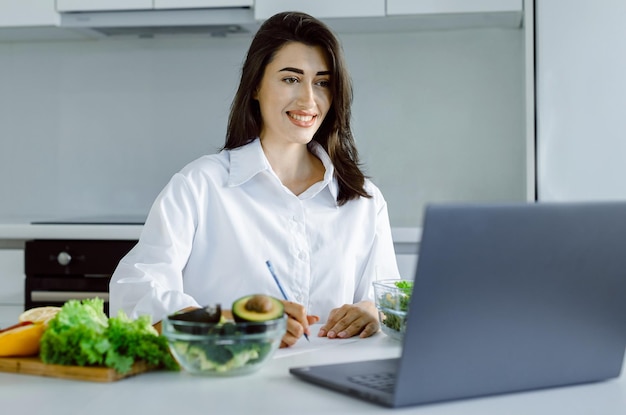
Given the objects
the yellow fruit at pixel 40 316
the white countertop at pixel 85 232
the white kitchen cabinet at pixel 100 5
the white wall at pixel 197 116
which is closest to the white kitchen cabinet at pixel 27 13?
the white kitchen cabinet at pixel 100 5

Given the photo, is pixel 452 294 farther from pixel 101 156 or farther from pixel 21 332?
pixel 101 156

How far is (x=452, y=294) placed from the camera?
1005mm

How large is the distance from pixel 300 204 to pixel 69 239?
52.1 inches

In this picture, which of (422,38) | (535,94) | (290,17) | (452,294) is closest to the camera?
(452,294)

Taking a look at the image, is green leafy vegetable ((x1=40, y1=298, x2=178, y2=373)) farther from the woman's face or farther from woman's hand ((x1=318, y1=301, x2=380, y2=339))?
the woman's face

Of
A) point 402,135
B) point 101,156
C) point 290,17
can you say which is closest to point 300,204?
point 290,17

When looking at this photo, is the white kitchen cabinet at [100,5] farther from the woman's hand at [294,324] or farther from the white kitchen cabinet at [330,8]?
the woman's hand at [294,324]

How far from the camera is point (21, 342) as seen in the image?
1.25 metres

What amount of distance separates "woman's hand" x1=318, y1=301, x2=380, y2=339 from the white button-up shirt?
A: 0.36 m

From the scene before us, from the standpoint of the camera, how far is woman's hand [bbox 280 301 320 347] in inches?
55.5

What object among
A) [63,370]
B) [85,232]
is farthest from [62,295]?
[63,370]

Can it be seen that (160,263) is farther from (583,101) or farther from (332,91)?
(583,101)

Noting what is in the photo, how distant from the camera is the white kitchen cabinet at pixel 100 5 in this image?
3.23 m

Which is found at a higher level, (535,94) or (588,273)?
(535,94)
